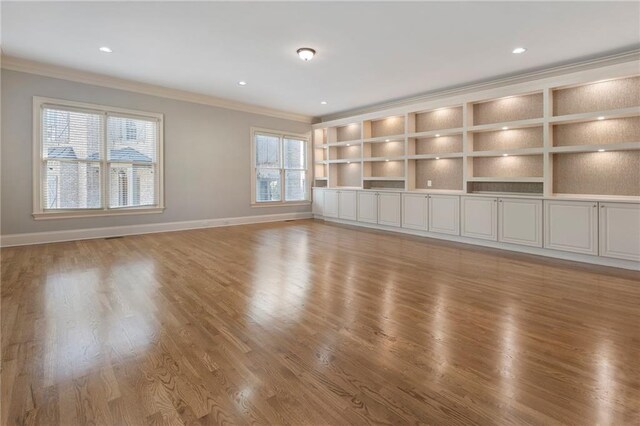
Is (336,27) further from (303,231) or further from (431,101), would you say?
(303,231)

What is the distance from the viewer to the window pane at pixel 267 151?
8.16m

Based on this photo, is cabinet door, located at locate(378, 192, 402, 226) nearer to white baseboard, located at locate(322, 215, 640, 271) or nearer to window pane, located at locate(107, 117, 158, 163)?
white baseboard, located at locate(322, 215, 640, 271)

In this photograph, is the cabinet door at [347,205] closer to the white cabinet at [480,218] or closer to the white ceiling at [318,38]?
the white cabinet at [480,218]

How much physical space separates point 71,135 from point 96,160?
54 cm

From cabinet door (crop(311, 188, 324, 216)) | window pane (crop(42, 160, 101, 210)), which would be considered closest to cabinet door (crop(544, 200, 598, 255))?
cabinet door (crop(311, 188, 324, 216))

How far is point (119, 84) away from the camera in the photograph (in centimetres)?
591

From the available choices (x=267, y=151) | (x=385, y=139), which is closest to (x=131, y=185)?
(x=267, y=151)

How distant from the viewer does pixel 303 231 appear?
6.89m

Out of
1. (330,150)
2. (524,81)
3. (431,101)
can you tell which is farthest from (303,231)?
(524,81)

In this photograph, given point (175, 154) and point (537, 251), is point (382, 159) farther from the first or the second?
point (175, 154)

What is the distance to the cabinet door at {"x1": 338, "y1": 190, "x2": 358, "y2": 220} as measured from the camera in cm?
783

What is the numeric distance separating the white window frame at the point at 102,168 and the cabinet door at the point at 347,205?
4124 mm

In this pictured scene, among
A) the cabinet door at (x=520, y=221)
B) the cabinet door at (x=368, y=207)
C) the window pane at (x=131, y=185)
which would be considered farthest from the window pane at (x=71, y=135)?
the cabinet door at (x=520, y=221)

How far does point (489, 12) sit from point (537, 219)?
9.86 ft
